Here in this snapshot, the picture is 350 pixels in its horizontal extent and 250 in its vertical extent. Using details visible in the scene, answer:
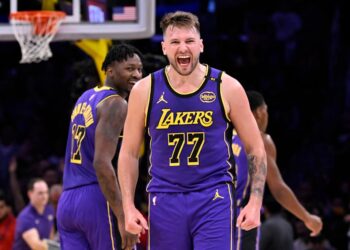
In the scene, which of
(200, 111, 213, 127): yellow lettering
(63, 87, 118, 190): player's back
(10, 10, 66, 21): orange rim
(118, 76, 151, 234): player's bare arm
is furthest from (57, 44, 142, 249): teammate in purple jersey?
(10, 10, 66, 21): orange rim

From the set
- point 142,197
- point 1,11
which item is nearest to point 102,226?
point 1,11

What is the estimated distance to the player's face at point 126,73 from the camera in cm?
686

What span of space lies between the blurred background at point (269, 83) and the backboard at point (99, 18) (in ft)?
15.6

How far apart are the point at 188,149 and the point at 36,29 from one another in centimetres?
405

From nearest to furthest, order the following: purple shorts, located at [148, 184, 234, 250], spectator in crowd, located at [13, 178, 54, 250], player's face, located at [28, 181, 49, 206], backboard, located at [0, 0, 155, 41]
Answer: purple shorts, located at [148, 184, 234, 250] < backboard, located at [0, 0, 155, 41] < spectator in crowd, located at [13, 178, 54, 250] < player's face, located at [28, 181, 49, 206]

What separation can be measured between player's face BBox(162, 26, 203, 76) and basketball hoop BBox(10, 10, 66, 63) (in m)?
3.69

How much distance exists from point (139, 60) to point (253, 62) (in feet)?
32.4

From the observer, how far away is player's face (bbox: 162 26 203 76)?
567 cm

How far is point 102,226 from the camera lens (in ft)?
21.4

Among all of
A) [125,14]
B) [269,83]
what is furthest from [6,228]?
[269,83]

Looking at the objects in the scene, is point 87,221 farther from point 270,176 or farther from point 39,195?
point 39,195

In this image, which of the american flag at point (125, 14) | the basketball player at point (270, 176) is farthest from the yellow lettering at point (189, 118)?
the american flag at point (125, 14)

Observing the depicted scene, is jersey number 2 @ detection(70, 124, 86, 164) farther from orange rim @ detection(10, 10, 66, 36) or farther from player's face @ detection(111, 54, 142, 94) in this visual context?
orange rim @ detection(10, 10, 66, 36)

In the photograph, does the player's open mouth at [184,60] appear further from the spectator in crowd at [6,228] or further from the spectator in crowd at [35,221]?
the spectator in crowd at [6,228]
